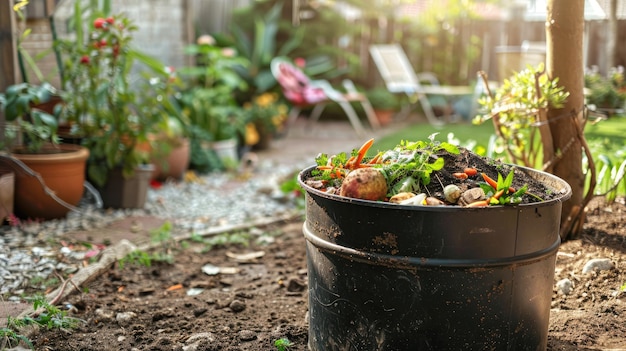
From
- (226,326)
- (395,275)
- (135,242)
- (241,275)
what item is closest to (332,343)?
(395,275)

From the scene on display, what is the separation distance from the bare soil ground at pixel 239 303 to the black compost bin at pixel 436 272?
0.48 m

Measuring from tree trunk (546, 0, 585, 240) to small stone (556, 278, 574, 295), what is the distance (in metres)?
0.44

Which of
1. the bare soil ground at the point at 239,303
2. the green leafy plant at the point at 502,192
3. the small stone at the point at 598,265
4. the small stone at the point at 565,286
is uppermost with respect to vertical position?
the green leafy plant at the point at 502,192

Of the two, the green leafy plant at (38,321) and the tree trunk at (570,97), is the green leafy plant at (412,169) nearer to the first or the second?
the tree trunk at (570,97)

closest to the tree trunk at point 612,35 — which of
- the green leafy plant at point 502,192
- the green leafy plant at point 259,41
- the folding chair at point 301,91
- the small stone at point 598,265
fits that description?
the folding chair at point 301,91

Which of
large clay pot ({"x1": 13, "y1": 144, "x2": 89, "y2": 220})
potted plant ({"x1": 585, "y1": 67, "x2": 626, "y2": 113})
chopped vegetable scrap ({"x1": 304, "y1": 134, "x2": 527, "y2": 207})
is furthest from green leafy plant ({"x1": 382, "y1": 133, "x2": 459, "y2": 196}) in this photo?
potted plant ({"x1": 585, "y1": 67, "x2": 626, "y2": 113})

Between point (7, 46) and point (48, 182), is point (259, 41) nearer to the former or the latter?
point (7, 46)

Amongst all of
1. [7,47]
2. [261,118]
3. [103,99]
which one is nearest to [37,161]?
[103,99]

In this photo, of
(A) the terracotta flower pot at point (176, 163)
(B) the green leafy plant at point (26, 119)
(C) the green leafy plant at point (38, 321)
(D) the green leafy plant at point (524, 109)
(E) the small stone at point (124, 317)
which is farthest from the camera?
(A) the terracotta flower pot at point (176, 163)

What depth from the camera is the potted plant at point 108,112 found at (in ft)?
15.2

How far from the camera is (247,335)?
2660mm

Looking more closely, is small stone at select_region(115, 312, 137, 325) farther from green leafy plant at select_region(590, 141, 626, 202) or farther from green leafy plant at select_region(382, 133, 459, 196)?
green leafy plant at select_region(590, 141, 626, 202)

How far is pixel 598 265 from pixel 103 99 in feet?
10.7

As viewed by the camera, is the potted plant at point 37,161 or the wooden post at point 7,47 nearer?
the potted plant at point 37,161
